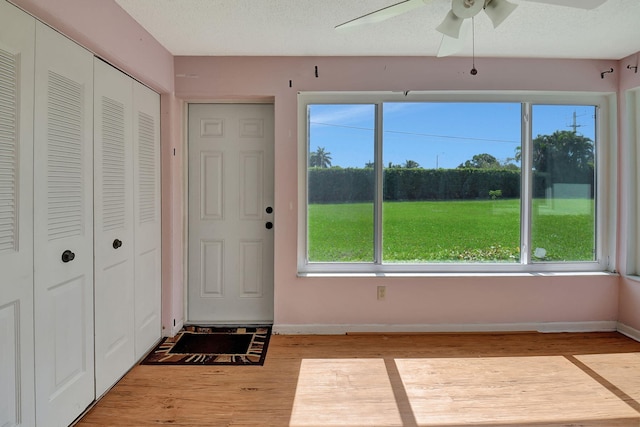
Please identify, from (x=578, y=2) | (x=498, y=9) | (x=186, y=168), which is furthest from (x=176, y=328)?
(x=578, y=2)

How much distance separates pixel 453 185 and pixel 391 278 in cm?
104

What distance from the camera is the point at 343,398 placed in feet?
6.73

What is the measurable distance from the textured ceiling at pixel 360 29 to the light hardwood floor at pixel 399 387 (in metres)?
2.40

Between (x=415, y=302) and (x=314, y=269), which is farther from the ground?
(x=314, y=269)

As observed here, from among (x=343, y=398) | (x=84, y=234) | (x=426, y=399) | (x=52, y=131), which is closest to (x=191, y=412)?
(x=343, y=398)

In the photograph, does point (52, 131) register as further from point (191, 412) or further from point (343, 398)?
point (343, 398)

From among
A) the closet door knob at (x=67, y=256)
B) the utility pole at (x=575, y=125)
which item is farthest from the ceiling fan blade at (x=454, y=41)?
the closet door knob at (x=67, y=256)

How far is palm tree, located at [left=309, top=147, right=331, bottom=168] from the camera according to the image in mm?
3074

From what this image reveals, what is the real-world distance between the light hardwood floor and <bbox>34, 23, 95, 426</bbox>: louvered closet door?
0.31 metres

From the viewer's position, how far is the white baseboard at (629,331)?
284 centimetres

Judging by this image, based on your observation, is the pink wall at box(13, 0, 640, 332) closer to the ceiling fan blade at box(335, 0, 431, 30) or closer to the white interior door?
the white interior door

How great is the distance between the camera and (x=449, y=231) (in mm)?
3121

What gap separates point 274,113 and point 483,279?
2.37 metres

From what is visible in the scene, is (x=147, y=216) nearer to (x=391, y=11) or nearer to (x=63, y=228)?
(x=63, y=228)
